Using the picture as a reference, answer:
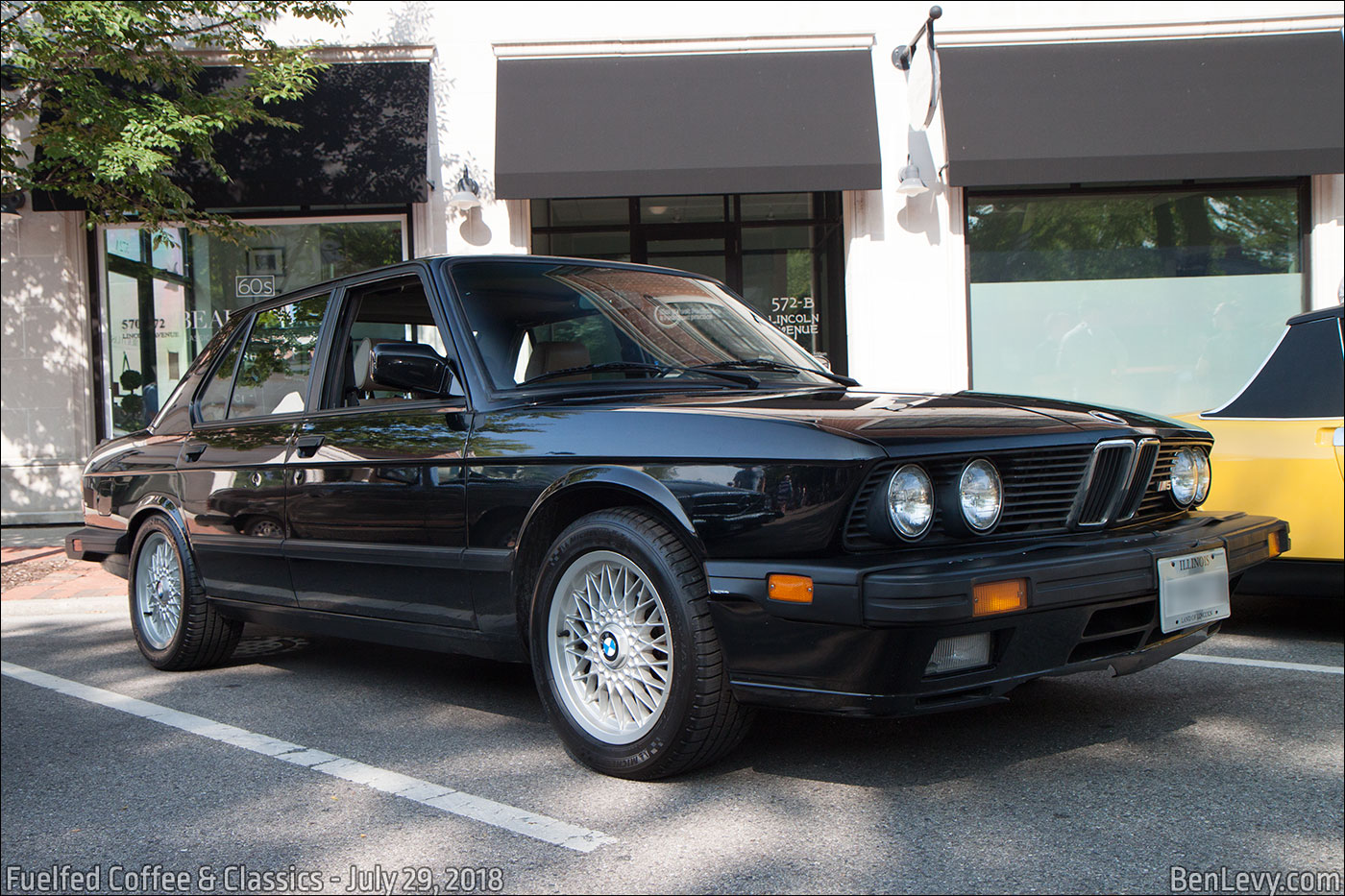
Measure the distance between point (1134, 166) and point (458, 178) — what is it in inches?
250

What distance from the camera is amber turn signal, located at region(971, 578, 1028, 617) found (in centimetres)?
282

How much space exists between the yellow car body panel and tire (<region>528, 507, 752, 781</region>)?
289cm

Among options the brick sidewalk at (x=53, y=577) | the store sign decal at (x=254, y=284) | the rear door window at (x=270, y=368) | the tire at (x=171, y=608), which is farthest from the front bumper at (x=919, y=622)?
the store sign decal at (x=254, y=284)

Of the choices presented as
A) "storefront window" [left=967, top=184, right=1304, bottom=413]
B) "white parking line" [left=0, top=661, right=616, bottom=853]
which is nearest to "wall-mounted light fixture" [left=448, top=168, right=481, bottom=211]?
"storefront window" [left=967, top=184, right=1304, bottom=413]

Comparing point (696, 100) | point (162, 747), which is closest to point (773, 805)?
point (162, 747)

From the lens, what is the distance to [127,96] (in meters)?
9.44

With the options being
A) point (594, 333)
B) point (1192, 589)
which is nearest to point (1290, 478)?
point (1192, 589)

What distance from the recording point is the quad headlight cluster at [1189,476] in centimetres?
379

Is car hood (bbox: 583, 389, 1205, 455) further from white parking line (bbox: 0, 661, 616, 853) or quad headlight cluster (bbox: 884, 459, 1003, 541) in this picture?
white parking line (bbox: 0, 661, 616, 853)

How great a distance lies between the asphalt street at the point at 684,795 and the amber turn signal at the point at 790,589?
0.59 m

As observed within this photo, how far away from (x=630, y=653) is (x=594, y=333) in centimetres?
123

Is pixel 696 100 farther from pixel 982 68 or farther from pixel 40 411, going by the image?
pixel 40 411

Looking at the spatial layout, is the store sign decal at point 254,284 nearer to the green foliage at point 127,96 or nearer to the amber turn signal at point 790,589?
the green foliage at point 127,96

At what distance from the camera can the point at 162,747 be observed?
13.1ft
